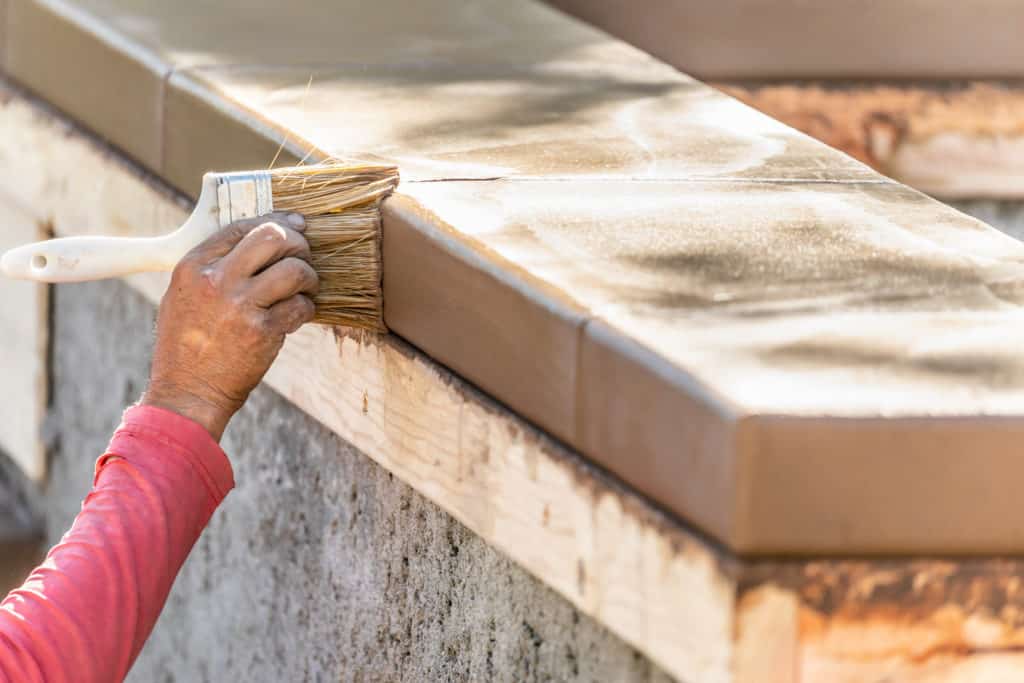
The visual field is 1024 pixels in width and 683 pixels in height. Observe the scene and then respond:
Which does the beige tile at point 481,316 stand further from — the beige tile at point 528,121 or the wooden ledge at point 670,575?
the beige tile at point 528,121

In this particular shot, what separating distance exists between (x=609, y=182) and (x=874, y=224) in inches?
14.7

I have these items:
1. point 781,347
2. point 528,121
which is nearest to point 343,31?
point 528,121

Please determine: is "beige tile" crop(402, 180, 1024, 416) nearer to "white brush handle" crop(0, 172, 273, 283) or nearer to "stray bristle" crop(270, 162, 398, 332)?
"stray bristle" crop(270, 162, 398, 332)

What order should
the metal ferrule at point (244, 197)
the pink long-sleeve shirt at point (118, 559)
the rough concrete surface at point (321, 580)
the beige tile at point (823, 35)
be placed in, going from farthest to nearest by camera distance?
the beige tile at point (823, 35) → the metal ferrule at point (244, 197) → the rough concrete surface at point (321, 580) → the pink long-sleeve shirt at point (118, 559)

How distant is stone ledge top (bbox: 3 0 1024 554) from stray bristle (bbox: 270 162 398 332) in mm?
32

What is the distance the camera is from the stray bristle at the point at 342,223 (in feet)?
7.22

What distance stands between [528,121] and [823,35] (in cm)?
150

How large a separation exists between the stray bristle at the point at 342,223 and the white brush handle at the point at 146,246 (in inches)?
1.4

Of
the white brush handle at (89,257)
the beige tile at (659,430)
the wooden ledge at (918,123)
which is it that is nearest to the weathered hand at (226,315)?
the white brush handle at (89,257)

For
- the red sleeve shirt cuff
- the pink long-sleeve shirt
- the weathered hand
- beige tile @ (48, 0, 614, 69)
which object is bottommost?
the pink long-sleeve shirt

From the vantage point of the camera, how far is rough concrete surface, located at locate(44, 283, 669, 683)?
2068 mm

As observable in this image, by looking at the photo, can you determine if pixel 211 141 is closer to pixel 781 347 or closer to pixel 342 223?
pixel 342 223

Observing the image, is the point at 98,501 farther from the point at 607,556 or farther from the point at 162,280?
the point at 162,280

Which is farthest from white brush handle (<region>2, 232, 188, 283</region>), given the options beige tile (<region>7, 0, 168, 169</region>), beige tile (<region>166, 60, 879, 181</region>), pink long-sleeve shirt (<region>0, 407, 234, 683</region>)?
beige tile (<region>7, 0, 168, 169</region>)
